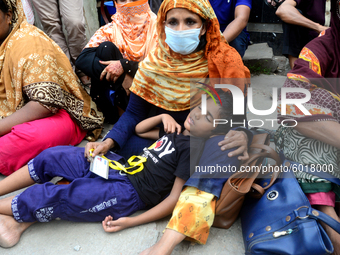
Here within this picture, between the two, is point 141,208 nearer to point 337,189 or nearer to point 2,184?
point 2,184

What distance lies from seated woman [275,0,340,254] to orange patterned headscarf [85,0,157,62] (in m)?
1.45

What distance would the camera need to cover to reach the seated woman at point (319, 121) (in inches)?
55.4

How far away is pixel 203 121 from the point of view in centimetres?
171

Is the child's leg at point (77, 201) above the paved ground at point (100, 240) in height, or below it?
above

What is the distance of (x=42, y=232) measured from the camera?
62.7 inches

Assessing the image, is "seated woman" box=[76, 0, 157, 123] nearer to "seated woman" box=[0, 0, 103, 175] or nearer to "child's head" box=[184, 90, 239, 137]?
"seated woman" box=[0, 0, 103, 175]

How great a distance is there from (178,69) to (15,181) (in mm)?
1286

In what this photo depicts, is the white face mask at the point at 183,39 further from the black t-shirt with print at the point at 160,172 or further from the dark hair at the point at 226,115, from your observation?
the black t-shirt with print at the point at 160,172

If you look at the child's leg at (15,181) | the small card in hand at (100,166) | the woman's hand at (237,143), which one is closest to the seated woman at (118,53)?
the small card in hand at (100,166)

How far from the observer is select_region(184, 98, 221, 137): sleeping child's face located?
171 cm

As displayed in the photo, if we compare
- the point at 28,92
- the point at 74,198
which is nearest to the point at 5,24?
the point at 28,92

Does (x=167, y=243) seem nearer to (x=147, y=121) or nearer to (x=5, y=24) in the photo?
(x=147, y=121)

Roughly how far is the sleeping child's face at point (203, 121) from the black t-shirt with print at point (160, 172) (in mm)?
89

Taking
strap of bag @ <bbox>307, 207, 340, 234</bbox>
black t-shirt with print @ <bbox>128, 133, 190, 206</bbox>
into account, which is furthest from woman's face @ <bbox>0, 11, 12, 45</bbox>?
strap of bag @ <bbox>307, 207, 340, 234</bbox>
